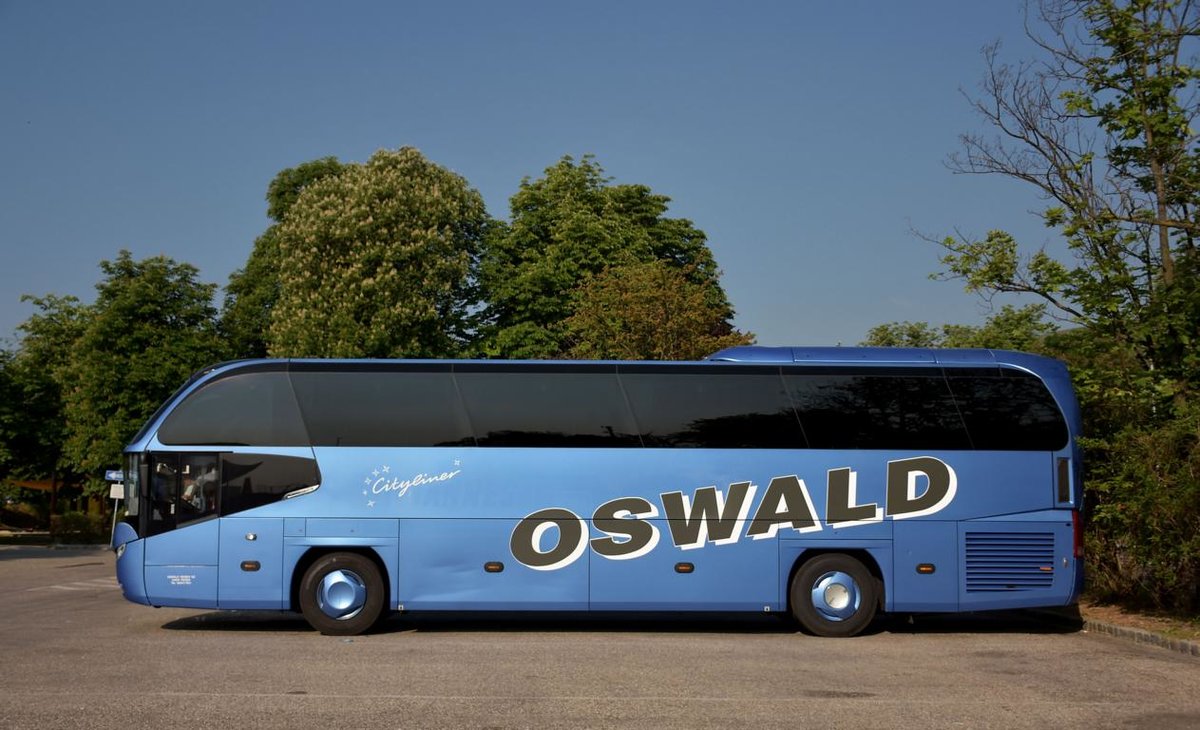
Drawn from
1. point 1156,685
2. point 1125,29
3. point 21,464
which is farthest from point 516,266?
point 1156,685

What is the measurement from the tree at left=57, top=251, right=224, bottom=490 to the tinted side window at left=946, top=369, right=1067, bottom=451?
37231 mm

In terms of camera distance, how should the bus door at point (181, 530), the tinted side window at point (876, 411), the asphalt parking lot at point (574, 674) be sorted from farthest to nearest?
the tinted side window at point (876, 411) → the bus door at point (181, 530) → the asphalt parking lot at point (574, 674)

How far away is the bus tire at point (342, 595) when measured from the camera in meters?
14.2

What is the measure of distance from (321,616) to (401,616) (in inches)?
96.8

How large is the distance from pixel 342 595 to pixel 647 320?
2118cm

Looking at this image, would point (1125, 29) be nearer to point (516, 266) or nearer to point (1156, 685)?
point (1156, 685)

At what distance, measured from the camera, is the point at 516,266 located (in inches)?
1864

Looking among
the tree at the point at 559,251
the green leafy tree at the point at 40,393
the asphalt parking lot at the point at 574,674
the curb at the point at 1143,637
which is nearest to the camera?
the asphalt parking lot at the point at 574,674

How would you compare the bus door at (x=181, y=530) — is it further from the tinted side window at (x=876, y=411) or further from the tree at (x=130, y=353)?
the tree at (x=130, y=353)

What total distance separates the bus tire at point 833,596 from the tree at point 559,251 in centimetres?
2855

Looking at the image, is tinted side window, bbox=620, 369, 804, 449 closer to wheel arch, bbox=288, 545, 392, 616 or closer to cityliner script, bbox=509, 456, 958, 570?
cityliner script, bbox=509, 456, 958, 570

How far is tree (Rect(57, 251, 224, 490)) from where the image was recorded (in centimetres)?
4638

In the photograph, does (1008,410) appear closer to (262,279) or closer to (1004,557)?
(1004,557)

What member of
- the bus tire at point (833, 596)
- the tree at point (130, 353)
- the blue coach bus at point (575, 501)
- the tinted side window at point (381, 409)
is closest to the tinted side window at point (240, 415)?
the blue coach bus at point (575, 501)
